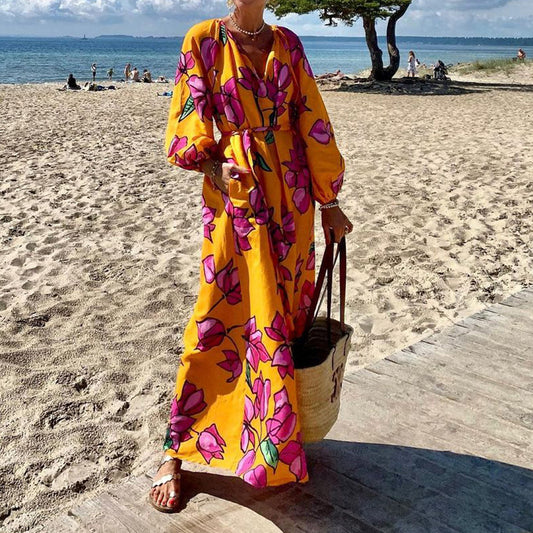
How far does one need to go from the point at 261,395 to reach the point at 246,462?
249mm

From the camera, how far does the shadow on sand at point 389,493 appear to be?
7.75 feet

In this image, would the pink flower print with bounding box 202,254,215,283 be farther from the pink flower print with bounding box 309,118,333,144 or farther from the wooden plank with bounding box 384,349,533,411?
the wooden plank with bounding box 384,349,533,411

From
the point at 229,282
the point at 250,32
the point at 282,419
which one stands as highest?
the point at 250,32

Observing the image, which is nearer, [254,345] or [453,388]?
→ [254,345]

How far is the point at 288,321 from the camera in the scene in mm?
2428

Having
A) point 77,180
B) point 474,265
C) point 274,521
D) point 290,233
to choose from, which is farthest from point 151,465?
point 77,180

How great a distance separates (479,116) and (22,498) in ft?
49.2

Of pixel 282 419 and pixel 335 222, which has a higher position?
pixel 335 222

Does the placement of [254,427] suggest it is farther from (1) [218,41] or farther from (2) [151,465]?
(1) [218,41]

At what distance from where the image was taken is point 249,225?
7.66 feet

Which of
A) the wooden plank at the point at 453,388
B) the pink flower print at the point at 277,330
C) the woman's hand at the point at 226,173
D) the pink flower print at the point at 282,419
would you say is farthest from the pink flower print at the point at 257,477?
the wooden plank at the point at 453,388

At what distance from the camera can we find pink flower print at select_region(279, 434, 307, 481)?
2285mm

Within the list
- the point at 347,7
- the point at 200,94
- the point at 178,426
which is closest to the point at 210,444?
the point at 178,426

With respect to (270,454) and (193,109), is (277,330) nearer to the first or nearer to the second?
(270,454)
